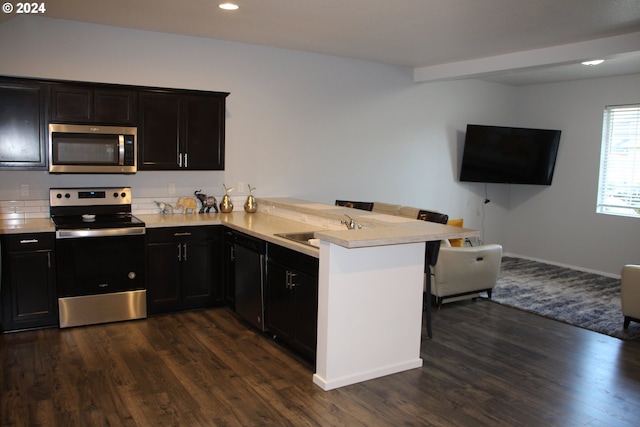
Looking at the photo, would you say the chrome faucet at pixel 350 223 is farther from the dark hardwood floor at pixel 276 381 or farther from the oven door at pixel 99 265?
the oven door at pixel 99 265

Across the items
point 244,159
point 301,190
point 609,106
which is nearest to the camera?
point 244,159

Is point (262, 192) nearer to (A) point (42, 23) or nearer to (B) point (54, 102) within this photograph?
(B) point (54, 102)

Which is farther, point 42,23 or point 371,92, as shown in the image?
point 371,92

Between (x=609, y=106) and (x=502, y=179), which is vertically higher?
(x=609, y=106)

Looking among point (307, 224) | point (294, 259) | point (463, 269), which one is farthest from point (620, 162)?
point (294, 259)

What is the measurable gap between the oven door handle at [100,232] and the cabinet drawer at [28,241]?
9 cm

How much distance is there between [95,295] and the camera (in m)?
4.60

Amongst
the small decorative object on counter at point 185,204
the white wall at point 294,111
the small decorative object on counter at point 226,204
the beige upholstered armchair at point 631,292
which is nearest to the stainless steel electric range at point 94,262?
the white wall at point 294,111

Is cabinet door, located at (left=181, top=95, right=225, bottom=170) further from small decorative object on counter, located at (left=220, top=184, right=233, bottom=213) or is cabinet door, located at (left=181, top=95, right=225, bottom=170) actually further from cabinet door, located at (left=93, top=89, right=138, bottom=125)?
cabinet door, located at (left=93, top=89, right=138, bottom=125)

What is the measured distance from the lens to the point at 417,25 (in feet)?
15.1

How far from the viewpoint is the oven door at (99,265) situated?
446cm

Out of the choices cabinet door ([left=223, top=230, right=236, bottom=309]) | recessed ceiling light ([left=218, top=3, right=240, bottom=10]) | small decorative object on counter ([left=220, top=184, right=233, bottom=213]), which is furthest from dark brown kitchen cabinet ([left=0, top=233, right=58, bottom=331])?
recessed ceiling light ([left=218, top=3, right=240, bottom=10])

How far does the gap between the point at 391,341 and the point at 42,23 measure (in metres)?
4.10

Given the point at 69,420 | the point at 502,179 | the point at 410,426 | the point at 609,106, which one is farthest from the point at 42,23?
the point at 609,106
